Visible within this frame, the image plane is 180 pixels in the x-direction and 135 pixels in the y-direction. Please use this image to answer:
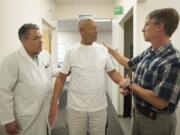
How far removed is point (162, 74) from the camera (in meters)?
1.66

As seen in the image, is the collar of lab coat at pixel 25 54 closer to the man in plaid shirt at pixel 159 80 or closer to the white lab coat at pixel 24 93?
the white lab coat at pixel 24 93

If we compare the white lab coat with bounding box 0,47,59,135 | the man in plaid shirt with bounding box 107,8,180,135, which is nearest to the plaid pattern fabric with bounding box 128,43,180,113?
the man in plaid shirt with bounding box 107,8,180,135

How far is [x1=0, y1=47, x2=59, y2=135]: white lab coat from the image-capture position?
2.00 meters

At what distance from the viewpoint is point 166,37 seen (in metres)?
1.79

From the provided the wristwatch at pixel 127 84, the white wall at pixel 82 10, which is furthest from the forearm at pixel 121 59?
the white wall at pixel 82 10

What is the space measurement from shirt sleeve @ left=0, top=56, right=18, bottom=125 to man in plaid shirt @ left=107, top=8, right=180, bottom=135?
93 cm

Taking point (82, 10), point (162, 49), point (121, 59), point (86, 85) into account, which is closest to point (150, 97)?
point (162, 49)

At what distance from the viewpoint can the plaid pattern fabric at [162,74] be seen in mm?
1612

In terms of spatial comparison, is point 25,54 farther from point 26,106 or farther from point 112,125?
point 112,125

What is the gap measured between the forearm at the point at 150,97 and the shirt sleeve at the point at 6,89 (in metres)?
0.97

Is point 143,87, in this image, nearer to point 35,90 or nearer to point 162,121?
point 162,121

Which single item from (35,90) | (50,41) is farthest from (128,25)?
(35,90)

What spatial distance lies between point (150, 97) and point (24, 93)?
3.34ft

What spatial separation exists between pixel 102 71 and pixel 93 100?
267 mm
